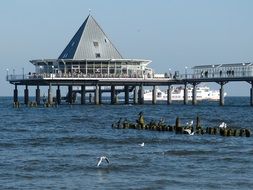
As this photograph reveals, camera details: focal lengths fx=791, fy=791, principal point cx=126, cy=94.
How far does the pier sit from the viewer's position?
130 meters

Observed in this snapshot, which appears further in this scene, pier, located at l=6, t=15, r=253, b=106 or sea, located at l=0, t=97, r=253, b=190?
pier, located at l=6, t=15, r=253, b=106

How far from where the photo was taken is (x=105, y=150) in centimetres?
4903

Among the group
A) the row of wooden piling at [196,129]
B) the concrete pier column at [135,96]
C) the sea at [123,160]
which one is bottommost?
the sea at [123,160]

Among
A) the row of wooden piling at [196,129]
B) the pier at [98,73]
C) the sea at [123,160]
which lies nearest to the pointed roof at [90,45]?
the pier at [98,73]

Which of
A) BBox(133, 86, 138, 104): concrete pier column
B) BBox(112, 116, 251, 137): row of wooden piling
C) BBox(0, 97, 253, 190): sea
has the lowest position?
BBox(0, 97, 253, 190): sea

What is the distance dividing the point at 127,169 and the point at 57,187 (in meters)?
6.62

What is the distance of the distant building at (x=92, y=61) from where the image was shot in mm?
137625

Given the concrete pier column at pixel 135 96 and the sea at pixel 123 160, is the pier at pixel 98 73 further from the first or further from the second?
the sea at pixel 123 160

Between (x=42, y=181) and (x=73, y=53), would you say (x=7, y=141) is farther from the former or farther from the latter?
(x=73, y=53)

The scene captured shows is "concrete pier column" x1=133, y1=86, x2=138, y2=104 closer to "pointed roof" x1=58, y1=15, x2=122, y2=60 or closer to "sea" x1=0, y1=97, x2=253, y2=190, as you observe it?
"pointed roof" x1=58, y1=15, x2=122, y2=60

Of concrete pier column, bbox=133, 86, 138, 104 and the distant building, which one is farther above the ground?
the distant building

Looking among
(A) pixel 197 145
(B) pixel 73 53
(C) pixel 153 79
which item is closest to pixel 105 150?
(A) pixel 197 145

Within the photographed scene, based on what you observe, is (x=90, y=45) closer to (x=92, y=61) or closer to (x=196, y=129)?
(x=92, y=61)

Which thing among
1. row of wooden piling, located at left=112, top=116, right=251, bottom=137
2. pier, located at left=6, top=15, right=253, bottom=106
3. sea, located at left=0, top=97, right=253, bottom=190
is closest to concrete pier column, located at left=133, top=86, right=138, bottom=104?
pier, located at left=6, top=15, right=253, bottom=106
